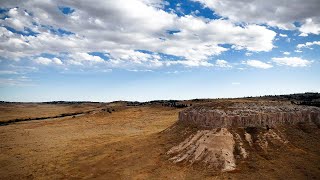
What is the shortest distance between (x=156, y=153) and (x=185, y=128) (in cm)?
399

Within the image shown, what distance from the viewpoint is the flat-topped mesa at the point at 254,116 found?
23.1 metres

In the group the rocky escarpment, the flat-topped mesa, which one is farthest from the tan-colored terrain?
the flat-topped mesa

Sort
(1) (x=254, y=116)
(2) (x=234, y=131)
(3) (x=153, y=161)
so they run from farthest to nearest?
(1) (x=254, y=116) → (2) (x=234, y=131) → (3) (x=153, y=161)

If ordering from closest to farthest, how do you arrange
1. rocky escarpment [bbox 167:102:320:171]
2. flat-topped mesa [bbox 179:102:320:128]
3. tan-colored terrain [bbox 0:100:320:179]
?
tan-colored terrain [bbox 0:100:320:179] < rocky escarpment [bbox 167:102:320:171] < flat-topped mesa [bbox 179:102:320:128]

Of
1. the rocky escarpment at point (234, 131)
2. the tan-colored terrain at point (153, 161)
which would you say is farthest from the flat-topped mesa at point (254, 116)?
the tan-colored terrain at point (153, 161)

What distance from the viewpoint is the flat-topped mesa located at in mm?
23141

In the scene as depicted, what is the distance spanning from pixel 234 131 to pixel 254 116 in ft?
6.34

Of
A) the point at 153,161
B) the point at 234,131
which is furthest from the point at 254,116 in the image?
the point at 153,161

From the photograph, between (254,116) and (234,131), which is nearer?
(234,131)

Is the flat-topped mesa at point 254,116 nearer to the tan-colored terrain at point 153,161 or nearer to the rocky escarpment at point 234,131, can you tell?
the rocky escarpment at point 234,131

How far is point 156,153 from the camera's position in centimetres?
2312

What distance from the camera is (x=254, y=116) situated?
2302 cm

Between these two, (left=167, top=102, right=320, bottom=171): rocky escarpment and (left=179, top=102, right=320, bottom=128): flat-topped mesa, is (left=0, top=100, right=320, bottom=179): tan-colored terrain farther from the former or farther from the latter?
(left=179, top=102, right=320, bottom=128): flat-topped mesa

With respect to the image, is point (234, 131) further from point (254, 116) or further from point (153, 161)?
point (153, 161)
